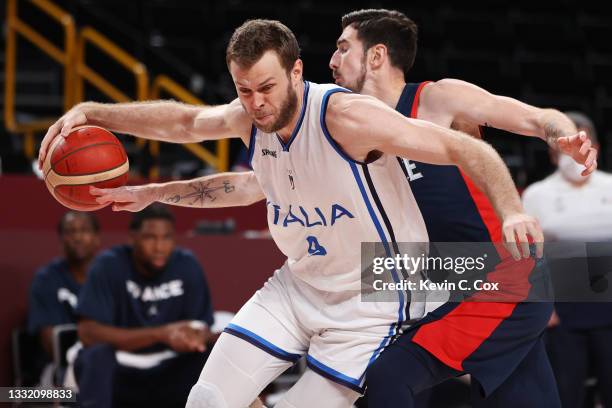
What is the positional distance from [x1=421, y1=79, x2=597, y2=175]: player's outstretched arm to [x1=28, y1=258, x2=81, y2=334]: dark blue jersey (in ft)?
9.81

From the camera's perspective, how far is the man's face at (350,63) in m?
3.82

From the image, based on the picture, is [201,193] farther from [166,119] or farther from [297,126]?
[297,126]

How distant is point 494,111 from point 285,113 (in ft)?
2.69

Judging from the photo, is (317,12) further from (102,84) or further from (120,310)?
(120,310)

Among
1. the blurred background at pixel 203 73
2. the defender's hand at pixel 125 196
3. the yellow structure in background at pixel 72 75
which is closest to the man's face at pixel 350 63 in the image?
the defender's hand at pixel 125 196

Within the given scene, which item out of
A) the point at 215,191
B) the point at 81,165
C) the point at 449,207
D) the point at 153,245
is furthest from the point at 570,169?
the point at 81,165

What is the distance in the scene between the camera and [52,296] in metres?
5.54

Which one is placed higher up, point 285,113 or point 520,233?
point 285,113

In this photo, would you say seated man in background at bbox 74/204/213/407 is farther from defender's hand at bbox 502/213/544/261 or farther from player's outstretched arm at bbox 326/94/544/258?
defender's hand at bbox 502/213/544/261

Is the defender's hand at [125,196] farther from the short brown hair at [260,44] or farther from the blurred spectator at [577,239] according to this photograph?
the blurred spectator at [577,239]

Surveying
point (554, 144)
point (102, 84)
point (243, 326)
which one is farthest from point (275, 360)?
point (102, 84)

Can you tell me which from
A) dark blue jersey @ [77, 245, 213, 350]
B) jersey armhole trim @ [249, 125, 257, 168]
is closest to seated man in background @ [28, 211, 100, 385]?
dark blue jersey @ [77, 245, 213, 350]

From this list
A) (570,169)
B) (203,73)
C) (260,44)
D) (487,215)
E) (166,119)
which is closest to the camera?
(260,44)

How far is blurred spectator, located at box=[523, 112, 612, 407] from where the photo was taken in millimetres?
4922
